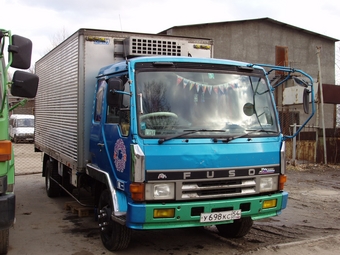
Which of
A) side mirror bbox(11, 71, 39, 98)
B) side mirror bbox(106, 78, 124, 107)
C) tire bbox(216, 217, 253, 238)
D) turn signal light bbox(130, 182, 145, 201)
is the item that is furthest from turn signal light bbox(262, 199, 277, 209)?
side mirror bbox(11, 71, 39, 98)

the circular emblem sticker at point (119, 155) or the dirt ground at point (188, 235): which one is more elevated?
the circular emblem sticker at point (119, 155)

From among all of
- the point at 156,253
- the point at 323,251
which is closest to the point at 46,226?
the point at 156,253

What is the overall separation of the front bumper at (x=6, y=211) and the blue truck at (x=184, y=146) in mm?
1133

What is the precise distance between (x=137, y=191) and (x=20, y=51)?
1992mm

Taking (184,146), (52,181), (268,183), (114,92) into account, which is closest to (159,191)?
(184,146)

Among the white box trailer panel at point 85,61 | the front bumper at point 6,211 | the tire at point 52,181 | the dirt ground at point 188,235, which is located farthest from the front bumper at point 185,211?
the tire at point 52,181

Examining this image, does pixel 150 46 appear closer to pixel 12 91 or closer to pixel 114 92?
pixel 114 92

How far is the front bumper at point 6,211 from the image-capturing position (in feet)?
13.6

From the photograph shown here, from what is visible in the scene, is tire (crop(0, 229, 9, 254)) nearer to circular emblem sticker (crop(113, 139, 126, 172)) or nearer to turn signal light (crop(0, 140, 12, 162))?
turn signal light (crop(0, 140, 12, 162))

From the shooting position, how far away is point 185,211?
4.48m

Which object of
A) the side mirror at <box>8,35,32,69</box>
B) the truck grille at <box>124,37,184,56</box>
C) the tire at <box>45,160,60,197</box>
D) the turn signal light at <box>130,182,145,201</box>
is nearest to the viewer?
the side mirror at <box>8,35,32,69</box>

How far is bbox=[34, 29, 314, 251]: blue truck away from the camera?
446cm

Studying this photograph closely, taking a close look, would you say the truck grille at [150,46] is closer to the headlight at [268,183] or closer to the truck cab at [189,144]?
the truck cab at [189,144]

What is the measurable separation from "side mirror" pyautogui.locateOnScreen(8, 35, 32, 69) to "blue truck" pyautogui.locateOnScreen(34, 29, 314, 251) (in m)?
1.00
